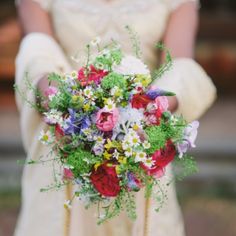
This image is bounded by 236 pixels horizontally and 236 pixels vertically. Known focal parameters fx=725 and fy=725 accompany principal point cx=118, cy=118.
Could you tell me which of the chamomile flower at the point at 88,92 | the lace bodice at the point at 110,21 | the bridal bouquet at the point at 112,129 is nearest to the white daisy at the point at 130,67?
the bridal bouquet at the point at 112,129

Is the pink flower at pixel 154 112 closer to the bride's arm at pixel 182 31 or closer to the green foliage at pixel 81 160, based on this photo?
the green foliage at pixel 81 160

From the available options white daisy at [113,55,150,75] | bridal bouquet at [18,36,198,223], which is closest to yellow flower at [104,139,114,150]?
bridal bouquet at [18,36,198,223]

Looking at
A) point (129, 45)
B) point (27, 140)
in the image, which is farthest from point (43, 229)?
point (129, 45)

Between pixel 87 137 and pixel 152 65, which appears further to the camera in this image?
pixel 152 65

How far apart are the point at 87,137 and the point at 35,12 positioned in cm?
83

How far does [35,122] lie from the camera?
252 centimetres

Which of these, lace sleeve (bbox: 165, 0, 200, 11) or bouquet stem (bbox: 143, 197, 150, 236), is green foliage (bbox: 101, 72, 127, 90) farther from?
lace sleeve (bbox: 165, 0, 200, 11)

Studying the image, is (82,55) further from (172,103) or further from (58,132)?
(58,132)

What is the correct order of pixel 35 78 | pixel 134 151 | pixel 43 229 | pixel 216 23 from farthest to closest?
pixel 216 23, pixel 43 229, pixel 35 78, pixel 134 151

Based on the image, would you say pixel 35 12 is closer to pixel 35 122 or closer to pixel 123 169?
pixel 35 122

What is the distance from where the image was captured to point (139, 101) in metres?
1.92

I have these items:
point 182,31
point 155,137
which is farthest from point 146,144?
point 182,31

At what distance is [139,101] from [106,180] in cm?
23

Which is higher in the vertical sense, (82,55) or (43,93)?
(82,55)
